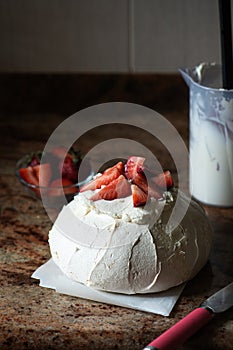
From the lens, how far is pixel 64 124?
2.05m

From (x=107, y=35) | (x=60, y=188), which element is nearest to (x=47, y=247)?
(x=60, y=188)

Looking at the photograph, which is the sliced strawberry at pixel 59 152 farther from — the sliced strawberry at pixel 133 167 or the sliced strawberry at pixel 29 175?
the sliced strawberry at pixel 133 167

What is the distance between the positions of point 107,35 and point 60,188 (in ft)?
2.21

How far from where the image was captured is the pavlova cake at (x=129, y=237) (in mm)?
1249

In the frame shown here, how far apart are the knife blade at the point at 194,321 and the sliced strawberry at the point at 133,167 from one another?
27 centimetres

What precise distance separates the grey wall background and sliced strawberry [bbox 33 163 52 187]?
1.92 feet

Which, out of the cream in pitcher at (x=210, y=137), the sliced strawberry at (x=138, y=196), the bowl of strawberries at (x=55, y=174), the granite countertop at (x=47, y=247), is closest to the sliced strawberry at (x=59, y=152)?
the bowl of strawberries at (x=55, y=174)

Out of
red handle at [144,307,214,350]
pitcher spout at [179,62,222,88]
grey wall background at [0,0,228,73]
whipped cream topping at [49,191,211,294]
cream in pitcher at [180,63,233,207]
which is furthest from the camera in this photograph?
grey wall background at [0,0,228,73]

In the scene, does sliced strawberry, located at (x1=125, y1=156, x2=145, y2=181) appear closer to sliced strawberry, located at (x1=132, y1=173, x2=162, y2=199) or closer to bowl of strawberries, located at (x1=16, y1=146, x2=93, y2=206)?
sliced strawberry, located at (x1=132, y1=173, x2=162, y2=199)

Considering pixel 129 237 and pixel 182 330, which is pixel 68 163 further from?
pixel 182 330

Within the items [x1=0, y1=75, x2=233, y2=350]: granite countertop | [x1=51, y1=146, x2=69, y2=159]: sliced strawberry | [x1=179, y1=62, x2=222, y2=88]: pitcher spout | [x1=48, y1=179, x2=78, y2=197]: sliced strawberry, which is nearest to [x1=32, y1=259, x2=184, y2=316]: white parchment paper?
[x1=0, y1=75, x2=233, y2=350]: granite countertop

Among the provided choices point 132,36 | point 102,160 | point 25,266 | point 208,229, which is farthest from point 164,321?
point 132,36

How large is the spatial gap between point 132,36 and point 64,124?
33cm

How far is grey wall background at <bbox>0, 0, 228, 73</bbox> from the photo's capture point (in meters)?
2.00
